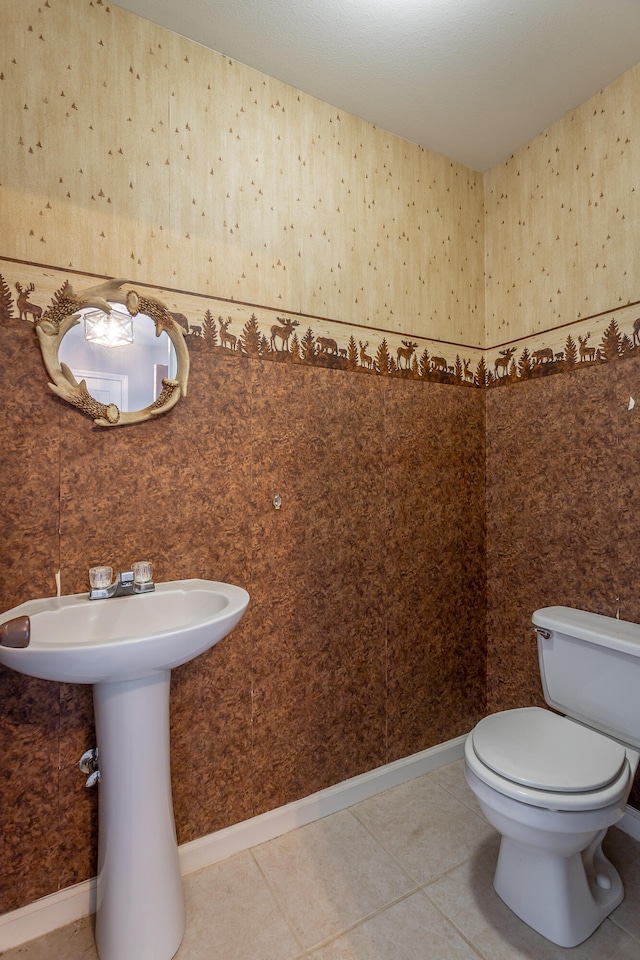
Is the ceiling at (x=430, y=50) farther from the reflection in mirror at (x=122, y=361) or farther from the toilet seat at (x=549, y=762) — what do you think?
the toilet seat at (x=549, y=762)

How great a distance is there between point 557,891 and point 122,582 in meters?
1.50

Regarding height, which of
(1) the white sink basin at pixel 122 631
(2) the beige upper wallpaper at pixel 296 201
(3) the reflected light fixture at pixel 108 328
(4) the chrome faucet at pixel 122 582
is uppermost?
(2) the beige upper wallpaper at pixel 296 201

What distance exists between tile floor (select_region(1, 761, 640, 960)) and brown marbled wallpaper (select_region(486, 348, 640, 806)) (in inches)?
23.1

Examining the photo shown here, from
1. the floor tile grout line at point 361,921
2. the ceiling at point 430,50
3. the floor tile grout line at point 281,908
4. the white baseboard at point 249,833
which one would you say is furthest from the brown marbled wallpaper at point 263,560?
the ceiling at point 430,50

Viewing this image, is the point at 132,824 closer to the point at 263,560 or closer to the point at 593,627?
the point at 263,560

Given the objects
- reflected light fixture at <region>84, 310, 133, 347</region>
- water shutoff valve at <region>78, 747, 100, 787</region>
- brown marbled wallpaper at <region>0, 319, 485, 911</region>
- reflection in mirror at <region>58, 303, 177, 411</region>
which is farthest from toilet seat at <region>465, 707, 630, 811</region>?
reflected light fixture at <region>84, 310, 133, 347</region>

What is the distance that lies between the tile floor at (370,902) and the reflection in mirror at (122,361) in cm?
154

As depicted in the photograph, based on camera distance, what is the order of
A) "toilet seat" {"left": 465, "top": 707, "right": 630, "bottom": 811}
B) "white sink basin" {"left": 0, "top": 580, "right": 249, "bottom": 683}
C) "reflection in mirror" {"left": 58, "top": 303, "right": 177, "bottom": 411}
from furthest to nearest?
"reflection in mirror" {"left": 58, "top": 303, "right": 177, "bottom": 411} → "toilet seat" {"left": 465, "top": 707, "right": 630, "bottom": 811} → "white sink basin" {"left": 0, "top": 580, "right": 249, "bottom": 683}

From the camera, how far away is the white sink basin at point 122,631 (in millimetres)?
964

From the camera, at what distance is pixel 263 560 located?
5.36 feet

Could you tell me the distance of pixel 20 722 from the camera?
128cm

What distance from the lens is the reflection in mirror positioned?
4.43 feet

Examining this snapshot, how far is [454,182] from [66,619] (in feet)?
7.77

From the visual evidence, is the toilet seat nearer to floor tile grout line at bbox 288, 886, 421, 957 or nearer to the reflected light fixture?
floor tile grout line at bbox 288, 886, 421, 957
